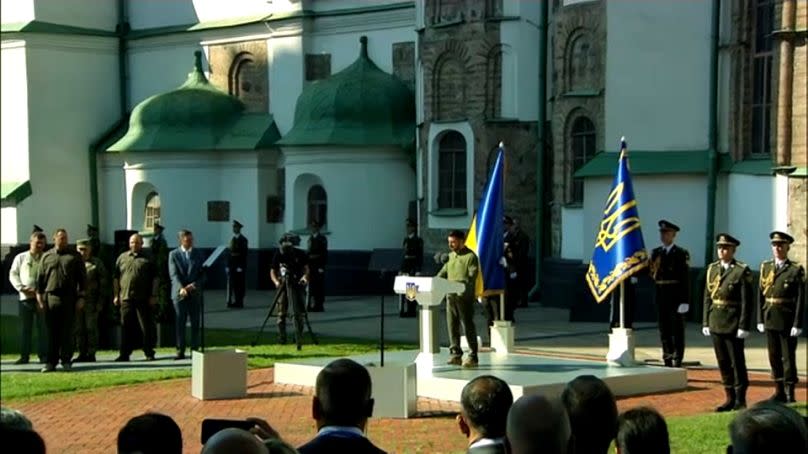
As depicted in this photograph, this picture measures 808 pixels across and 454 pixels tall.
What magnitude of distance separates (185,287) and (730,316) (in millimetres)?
8102

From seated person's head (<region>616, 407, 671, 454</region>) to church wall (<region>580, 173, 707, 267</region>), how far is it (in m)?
20.6

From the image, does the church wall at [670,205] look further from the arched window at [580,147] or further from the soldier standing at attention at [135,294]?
the soldier standing at attention at [135,294]

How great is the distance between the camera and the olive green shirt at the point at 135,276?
19.2 meters

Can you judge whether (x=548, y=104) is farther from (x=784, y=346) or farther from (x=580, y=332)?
(x=784, y=346)

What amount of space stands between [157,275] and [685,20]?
11.6 meters

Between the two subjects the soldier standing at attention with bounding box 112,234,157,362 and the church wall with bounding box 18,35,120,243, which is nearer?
the soldier standing at attention with bounding box 112,234,157,362

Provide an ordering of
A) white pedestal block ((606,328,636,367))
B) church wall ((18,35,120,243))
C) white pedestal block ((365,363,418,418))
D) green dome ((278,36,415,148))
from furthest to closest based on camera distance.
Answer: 1. church wall ((18,35,120,243))
2. green dome ((278,36,415,148))
3. white pedestal block ((606,328,636,367))
4. white pedestal block ((365,363,418,418))

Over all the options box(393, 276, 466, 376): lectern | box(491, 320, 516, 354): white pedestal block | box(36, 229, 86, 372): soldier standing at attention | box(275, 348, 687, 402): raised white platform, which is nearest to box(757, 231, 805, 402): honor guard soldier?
box(275, 348, 687, 402): raised white platform

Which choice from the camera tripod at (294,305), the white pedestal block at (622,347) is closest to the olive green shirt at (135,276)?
the camera tripod at (294,305)

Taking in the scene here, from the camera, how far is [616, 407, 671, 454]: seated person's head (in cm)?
520

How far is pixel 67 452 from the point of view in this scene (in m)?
12.1

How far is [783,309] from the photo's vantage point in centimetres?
1484

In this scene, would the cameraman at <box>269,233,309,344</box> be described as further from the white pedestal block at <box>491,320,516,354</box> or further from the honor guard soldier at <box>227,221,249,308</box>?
the honor guard soldier at <box>227,221,249,308</box>

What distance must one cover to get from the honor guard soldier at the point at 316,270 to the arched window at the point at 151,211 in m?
9.45
